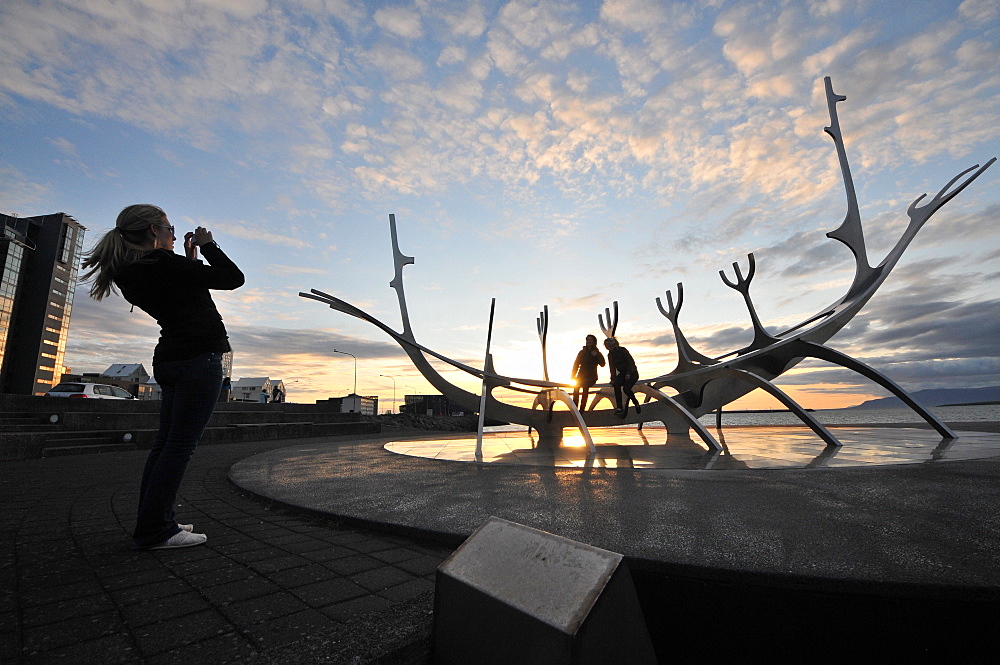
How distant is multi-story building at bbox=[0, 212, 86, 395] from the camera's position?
160ft

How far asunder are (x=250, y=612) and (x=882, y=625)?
2499 millimetres

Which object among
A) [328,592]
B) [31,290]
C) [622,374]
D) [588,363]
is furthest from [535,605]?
[31,290]

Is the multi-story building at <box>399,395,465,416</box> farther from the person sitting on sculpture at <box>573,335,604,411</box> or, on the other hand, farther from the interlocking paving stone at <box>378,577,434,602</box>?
the interlocking paving stone at <box>378,577,434,602</box>

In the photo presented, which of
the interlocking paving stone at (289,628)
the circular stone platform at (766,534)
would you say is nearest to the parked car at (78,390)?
the circular stone platform at (766,534)

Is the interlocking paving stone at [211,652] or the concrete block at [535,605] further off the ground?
the concrete block at [535,605]

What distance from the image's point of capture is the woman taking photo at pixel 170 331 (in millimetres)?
2533

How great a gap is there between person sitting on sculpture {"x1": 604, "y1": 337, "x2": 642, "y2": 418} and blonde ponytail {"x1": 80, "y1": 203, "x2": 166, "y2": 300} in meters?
8.08

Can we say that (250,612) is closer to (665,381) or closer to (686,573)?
(686,573)

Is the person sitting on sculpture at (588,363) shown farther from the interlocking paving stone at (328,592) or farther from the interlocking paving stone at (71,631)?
the interlocking paving stone at (71,631)

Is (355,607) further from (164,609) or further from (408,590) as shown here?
(164,609)

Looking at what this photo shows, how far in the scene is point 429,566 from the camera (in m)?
2.34

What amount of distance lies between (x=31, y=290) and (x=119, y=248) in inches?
2793

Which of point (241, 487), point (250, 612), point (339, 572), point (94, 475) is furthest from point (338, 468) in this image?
point (250, 612)

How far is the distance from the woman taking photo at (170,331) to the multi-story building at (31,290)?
209ft
